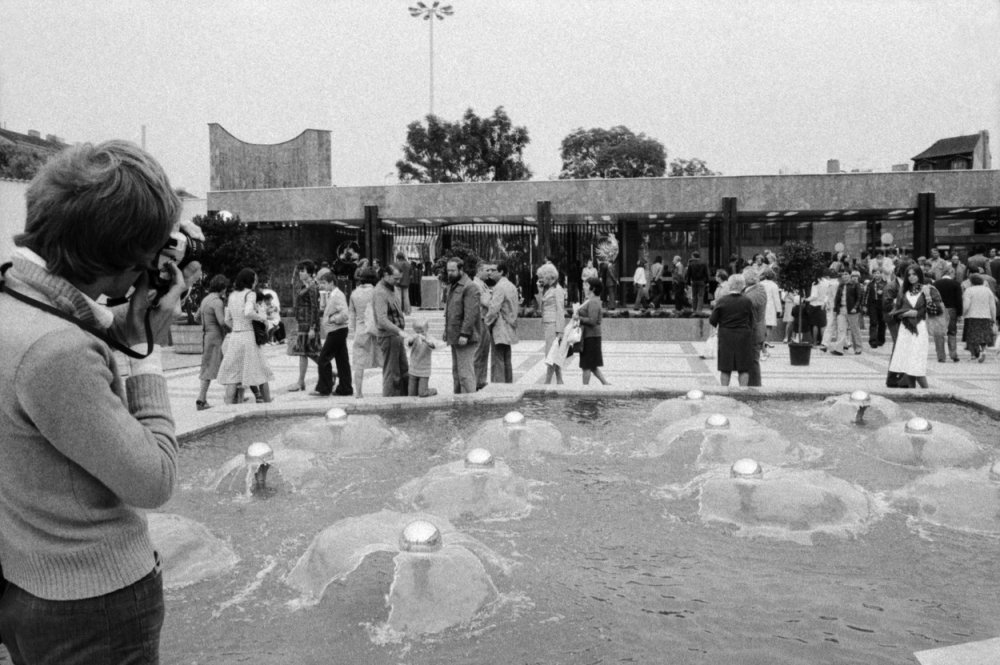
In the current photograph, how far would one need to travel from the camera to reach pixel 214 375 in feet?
35.3

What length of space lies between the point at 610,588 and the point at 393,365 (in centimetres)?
629

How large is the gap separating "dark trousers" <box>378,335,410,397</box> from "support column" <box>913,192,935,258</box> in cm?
1786

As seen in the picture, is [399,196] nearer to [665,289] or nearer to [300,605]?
[665,289]

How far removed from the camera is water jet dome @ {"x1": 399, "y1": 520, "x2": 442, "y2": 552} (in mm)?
4301

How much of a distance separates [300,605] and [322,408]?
470 centimetres

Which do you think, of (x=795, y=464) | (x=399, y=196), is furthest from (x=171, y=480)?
(x=399, y=196)

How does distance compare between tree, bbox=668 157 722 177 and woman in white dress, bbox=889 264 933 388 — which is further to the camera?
tree, bbox=668 157 722 177

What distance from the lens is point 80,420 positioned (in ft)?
5.79

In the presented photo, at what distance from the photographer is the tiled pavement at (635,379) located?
357 inches

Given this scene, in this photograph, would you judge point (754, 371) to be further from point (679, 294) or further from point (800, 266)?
point (679, 294)

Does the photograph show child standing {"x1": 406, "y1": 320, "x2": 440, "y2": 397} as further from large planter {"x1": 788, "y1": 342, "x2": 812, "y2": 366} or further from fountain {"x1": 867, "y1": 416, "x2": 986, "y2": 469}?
large planter {"x1": 788, "y1": 342, "x2": 812, "y2": 366}

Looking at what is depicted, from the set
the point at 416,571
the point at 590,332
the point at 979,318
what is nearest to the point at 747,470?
the point at 416,571

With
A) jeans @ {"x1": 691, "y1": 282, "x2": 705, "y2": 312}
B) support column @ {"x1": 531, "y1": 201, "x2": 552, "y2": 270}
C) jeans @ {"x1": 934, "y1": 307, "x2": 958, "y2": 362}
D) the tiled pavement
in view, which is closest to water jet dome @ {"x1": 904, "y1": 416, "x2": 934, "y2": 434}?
the tiled pavement

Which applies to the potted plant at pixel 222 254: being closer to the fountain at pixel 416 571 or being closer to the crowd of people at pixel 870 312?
the crowd of people at pixel 870 312
